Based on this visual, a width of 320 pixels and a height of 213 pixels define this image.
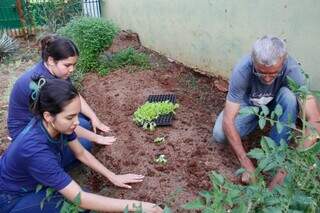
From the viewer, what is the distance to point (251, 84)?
3.18 meters

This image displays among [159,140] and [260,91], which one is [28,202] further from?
[260,91]

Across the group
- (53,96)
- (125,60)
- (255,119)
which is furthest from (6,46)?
(53,96)

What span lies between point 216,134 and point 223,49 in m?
1.62

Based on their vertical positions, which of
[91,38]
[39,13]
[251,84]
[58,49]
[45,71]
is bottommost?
[39,13]

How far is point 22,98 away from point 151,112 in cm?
113

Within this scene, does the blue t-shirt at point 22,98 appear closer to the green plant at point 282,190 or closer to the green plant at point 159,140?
the green plant at point 159,140

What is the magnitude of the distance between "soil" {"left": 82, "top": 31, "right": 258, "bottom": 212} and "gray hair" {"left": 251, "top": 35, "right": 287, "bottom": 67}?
2.91 ft

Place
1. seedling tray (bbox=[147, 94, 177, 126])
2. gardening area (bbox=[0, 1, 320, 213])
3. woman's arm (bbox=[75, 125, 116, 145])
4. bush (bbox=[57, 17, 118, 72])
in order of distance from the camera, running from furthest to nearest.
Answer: bush (bbox=[57, 17, 118, 72])
seedling tray (bbox=[147, 94, 177, 126])
woman's arm (bbox=[75, 125, 116, 145])
gardening area (bbox=[0, 1, 320, 213])

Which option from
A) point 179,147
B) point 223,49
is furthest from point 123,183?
point 223,49

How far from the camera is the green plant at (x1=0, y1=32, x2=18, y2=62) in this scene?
21.8 ft

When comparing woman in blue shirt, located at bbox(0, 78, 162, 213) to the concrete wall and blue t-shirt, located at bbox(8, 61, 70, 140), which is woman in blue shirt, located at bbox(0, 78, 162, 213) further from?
the concrete wall

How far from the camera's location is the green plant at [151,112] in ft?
12.2

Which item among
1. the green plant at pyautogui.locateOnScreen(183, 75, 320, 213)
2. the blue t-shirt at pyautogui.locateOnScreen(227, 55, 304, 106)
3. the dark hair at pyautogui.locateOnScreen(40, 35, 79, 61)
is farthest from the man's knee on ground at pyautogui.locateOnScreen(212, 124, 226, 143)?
the green plant at pyautogui.locateOnScreen(183, 75, 320, 213)

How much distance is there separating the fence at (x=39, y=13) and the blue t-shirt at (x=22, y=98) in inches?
158
